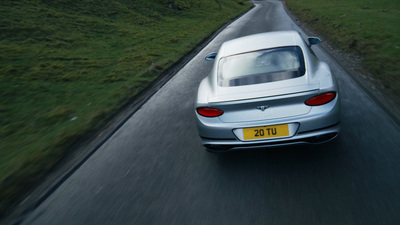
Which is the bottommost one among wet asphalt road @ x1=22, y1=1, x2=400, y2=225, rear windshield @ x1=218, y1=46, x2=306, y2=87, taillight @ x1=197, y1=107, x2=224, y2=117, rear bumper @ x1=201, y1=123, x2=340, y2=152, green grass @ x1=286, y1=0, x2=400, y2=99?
green grass @ x1=286, y1=0, x2=400, y2=99

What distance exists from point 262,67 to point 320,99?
0.84 meters

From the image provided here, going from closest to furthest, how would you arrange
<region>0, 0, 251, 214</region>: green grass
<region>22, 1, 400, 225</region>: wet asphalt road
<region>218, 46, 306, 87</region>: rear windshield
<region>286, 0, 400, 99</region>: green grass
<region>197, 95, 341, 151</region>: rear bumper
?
<region>22, 1, 400, 225</region>: wet asphalt road
<region>197, 95, 341, 151</region>: rear bumper
<region>218, 46, 306, 87</region>: rear windshield
<region>0, 0, 251, 214</region>: green grass
<region>286, 0, 400, 99</region>: green grass

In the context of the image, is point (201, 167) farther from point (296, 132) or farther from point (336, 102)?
point (336, 102)

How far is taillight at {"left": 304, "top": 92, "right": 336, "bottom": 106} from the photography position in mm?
3189

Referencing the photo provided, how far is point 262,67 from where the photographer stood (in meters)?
3.73

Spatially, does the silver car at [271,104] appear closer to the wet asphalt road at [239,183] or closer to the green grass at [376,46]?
the wet asphalt road at [239,183]

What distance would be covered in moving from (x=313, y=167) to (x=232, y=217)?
121 centimetres

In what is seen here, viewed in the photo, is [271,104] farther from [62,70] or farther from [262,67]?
[62,70]

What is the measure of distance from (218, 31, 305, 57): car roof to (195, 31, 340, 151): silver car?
259 millimetres

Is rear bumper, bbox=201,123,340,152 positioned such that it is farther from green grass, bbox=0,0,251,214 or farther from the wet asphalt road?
green grass, bbox=0,0,251,214

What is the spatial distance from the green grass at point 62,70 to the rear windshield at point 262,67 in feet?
9.63

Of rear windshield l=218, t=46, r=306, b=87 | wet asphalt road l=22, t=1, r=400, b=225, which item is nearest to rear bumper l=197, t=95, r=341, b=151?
wet asphalt road l=22, t=1, r=400, b=225

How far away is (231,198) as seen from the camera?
308 centimetres

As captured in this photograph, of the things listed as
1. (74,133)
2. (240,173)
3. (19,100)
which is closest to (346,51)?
(240,173)
